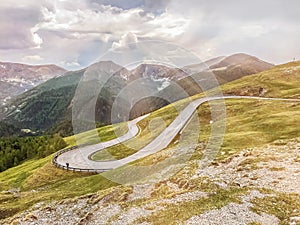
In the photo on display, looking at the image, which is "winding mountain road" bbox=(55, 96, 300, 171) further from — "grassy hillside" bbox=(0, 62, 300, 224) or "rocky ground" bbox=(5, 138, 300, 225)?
"rocky ground" bbox=(5, 138, 300, 225)

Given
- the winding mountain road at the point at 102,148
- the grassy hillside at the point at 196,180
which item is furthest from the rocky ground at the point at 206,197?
the winding mountain road at the point at 102,148

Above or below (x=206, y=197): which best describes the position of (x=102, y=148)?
below

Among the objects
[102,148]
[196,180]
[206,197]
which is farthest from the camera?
[102,148]

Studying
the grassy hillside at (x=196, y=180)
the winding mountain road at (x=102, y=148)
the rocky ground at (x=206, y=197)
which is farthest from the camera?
the winding mountain road at (x=102, y=148)

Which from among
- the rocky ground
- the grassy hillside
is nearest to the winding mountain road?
the grassy hillside

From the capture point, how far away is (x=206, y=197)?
40.7 meters

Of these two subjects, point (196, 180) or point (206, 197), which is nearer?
point (206, 197)

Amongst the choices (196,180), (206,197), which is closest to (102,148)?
(196,180)

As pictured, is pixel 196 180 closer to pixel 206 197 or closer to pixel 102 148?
pixel 206 197

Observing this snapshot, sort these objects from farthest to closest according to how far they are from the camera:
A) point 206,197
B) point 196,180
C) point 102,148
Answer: point 102,148
point 196,180
point 206,197

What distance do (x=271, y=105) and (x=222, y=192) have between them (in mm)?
77548

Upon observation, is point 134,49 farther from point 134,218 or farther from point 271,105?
point 271,105

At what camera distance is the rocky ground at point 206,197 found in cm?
3509

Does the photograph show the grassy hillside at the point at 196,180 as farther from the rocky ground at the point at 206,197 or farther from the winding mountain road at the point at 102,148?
the winding mountain road at the point at 102,148
